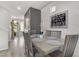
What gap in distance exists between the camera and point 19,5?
137cm

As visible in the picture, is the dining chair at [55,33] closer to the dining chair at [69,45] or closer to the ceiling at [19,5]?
the dining chair at [69,45]

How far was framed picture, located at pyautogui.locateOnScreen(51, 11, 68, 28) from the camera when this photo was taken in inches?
56.2

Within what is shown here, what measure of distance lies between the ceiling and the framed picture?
0.32m

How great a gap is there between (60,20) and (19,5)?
76cm

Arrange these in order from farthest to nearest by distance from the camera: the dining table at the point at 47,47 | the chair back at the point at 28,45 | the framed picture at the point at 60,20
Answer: the chair back at the point at 28,45
the framed picture at the point at 60,20
the dining table at the point at 47,47

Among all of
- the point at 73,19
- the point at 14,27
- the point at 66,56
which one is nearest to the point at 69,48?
the point at 66,56

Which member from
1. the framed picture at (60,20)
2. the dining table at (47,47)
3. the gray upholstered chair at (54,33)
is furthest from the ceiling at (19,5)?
the dining table at (47,47)

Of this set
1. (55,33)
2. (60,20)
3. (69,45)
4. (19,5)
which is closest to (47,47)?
(69,45)

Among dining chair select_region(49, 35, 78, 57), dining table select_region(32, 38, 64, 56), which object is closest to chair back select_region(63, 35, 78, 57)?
dining chair select_region(49, 35, 78, 57)

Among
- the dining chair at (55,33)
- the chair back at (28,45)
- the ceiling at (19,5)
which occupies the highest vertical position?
the ceiling at (19,5)

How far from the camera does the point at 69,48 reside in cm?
115

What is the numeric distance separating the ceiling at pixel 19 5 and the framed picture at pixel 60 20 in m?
0.32

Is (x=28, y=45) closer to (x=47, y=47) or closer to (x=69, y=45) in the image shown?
(x=47, y=47)

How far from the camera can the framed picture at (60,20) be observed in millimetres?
1427
